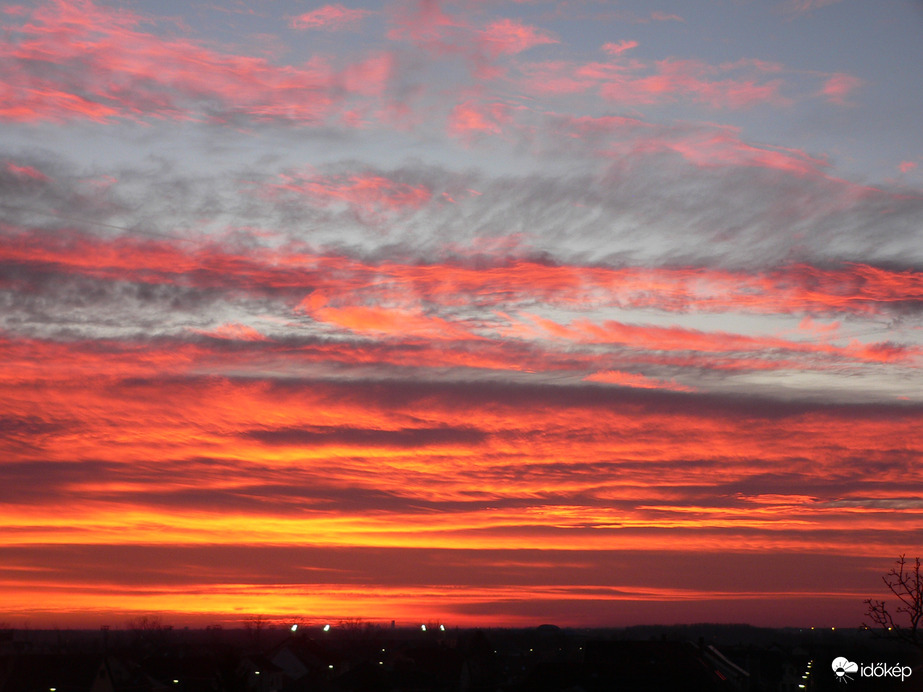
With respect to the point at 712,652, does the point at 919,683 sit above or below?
below

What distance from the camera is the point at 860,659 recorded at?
78.3m

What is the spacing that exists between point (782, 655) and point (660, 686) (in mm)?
70931

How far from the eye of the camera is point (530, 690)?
7150cm

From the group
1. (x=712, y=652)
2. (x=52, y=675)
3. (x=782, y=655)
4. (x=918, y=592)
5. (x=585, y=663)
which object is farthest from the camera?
(x=782, y=655)

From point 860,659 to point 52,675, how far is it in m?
69.4

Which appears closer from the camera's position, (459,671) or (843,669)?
(843,669)

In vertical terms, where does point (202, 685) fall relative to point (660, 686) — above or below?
above

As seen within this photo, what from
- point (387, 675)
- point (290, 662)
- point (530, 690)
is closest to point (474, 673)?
point (387, 675)

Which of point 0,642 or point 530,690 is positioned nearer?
point 530,690

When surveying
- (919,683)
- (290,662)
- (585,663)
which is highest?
(290,662)

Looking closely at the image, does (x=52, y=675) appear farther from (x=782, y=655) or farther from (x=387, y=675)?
(x=782, y=655)

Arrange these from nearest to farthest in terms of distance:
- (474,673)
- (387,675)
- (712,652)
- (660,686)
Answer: (660,686) → (712,652) → (387,675) → (474,673)

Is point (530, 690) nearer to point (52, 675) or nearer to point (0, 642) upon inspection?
point (52, 675)

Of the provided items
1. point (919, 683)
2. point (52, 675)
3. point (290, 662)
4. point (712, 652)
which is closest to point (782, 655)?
point (712, 652)
